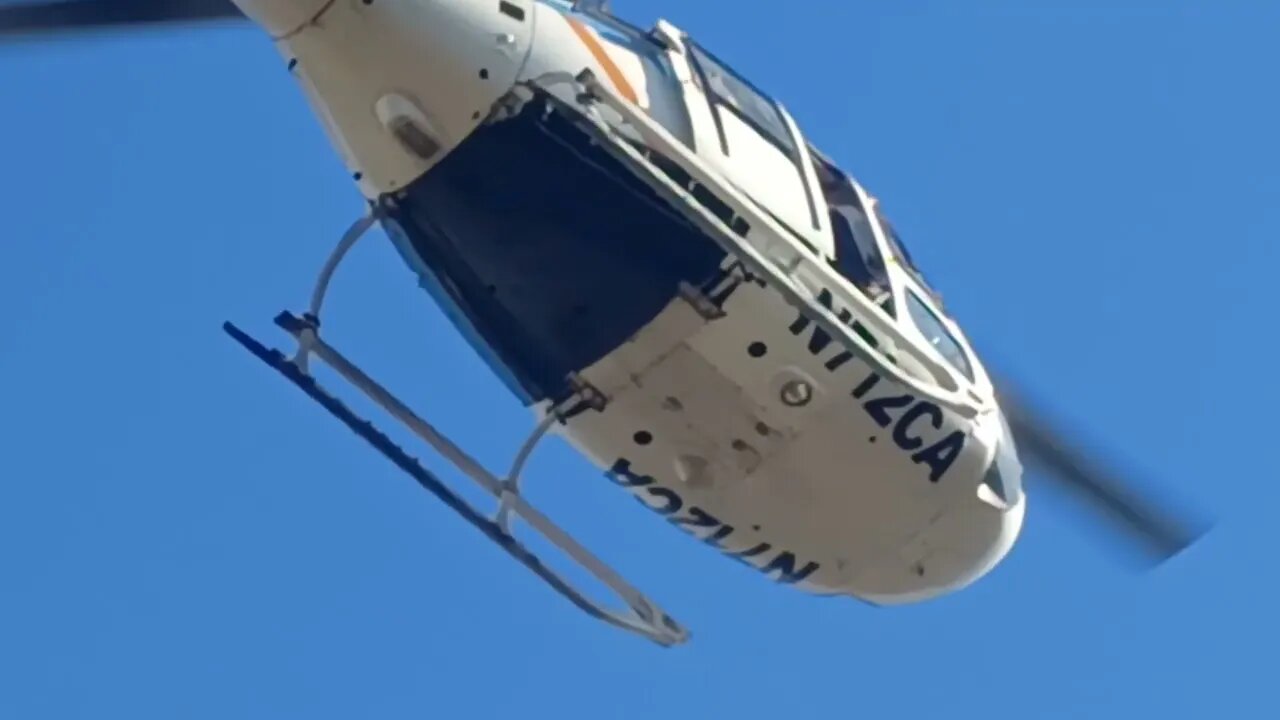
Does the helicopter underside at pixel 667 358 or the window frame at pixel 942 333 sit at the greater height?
the window frame at pixel 942 333

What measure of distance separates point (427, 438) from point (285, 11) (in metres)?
3.67

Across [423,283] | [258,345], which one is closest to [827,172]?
[423,283]

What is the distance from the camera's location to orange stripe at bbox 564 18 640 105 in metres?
19.3

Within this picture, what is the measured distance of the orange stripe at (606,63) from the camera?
63.3ft

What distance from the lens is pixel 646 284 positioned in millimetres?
19297

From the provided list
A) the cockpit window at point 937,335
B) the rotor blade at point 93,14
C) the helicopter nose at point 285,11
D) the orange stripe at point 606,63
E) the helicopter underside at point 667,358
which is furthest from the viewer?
the cockpit window at point 937,335

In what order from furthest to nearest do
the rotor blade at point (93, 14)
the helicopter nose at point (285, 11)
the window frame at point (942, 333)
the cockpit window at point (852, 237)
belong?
the window frame at point (942, 333) → the cockpit window at point (852, 237) → the rotor blade at point (93, 14) → the helicopter nose at point (285, 11)

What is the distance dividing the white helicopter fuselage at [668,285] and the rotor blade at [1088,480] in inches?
89.9

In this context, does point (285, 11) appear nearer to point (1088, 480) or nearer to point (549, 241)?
point (549, 241)

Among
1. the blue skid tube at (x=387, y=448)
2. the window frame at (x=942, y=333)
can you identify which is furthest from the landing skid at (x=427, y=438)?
the window frame at (x=942, y=333)

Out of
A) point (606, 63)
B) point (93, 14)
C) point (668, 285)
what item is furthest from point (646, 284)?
point (93, 14)

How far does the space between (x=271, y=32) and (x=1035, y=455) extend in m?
8.54

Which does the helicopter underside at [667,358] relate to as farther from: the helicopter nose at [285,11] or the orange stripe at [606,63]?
the helicopter nose at [285,11]

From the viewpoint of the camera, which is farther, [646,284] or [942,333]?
[942,333]
